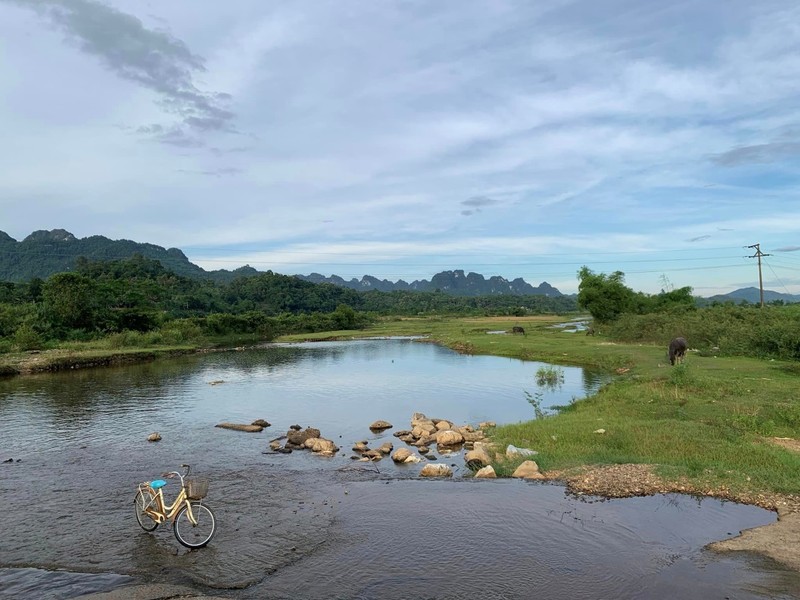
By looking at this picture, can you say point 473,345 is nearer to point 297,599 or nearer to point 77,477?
point 77,477

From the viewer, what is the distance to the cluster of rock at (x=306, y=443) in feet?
72.9

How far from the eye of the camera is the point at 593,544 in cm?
1236

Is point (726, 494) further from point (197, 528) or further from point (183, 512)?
point (183, 512)

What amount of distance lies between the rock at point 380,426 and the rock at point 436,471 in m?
7.93

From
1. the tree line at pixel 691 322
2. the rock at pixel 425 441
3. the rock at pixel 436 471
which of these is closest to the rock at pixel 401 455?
the rock at pixel 436 471

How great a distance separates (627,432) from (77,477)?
65.7 ft

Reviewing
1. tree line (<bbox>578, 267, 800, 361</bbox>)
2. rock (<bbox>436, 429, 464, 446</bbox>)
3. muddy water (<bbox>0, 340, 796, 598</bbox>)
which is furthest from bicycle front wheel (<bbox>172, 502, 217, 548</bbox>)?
tree line (<bbox>578, 267, 800, 361</bbox>)

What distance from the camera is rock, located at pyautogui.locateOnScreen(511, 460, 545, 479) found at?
55.8 feet

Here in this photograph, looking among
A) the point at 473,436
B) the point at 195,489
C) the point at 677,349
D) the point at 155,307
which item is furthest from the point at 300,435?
the point at 155,307

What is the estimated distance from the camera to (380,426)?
Answer: 2644 centimetres

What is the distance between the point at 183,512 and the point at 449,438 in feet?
40.3

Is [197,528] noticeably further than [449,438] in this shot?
No

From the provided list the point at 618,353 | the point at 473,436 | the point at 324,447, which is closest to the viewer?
the point at 324,447

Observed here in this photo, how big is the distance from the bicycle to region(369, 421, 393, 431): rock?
12946 mm
